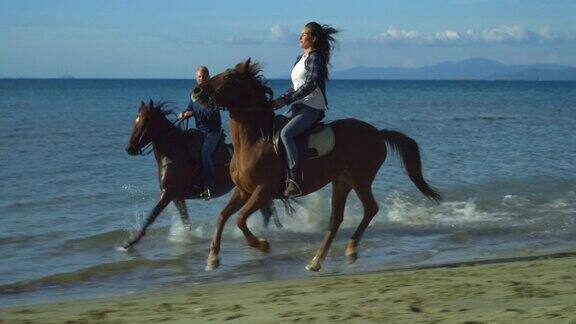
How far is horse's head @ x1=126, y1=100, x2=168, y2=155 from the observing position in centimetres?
1208

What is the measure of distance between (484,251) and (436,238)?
1.32 m

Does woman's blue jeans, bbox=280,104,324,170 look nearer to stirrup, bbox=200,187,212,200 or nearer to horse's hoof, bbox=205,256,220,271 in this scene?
horse's hoof, bbox=205,256,220,271

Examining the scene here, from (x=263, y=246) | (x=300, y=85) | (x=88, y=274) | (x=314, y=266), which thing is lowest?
(x=88, y=274)

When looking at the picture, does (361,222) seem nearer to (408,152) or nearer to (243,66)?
(408,152)

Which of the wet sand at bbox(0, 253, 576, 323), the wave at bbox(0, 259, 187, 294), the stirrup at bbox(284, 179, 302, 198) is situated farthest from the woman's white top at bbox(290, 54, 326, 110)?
the wave at bbox(0, 259, 187, 294)

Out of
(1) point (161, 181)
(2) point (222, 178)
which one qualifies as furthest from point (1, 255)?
(2) point (222, 178)

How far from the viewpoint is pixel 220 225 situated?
10.2 metres

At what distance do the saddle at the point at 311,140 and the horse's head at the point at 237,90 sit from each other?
0.92ft

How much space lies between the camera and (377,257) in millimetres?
11555

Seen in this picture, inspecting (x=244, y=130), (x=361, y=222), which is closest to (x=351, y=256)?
(x=361, y=222)

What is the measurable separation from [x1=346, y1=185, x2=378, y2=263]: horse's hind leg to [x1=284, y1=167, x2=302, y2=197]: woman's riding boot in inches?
34.0

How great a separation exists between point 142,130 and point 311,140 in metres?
2.73

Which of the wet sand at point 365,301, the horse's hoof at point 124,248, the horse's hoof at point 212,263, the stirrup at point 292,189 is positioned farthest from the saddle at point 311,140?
the horse's hoof at point 124,248

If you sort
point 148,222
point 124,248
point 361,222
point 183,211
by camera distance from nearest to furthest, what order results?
point 361,222 < point 148,222 < point 124,248 < point 183,211
